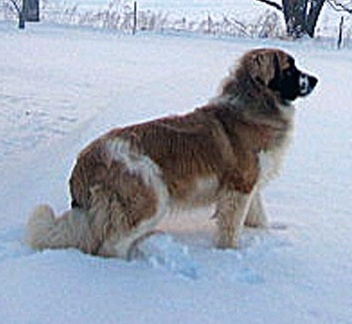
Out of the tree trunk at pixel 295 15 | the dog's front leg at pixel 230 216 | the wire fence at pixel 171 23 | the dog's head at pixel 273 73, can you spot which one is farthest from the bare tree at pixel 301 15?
the dog's front leg at pixel 230 216

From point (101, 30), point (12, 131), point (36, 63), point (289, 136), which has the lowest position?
point (101, 30)

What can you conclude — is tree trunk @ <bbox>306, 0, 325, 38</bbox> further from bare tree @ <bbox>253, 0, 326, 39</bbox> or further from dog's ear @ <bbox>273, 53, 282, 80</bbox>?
dog's ear @ <bbox>273, 53, 282, 80</bbox>

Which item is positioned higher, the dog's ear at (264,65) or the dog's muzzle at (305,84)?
the dog's ear at (264,65)

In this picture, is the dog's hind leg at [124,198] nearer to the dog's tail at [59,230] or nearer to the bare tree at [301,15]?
the dog's tail at [59,230]

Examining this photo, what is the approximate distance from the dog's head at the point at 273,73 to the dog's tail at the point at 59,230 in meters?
1.32

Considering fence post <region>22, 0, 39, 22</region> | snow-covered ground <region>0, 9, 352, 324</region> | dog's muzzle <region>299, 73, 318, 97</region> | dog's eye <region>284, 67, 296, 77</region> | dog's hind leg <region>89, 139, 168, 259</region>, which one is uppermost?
dog's eye <region>284, 67, 296, 77</region>

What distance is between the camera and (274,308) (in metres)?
3.71

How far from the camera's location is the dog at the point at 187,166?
165 inches

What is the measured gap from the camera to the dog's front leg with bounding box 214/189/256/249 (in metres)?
4.59

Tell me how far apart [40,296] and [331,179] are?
11.4 feet

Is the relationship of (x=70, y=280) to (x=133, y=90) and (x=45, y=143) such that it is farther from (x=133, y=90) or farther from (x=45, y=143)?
(x=133, y=90)

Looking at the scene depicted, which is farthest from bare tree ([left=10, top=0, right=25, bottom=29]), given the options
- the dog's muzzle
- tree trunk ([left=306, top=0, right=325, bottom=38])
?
the dog's muzzle

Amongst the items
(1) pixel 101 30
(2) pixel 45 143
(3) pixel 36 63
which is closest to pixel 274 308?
(2) pixel 45 143

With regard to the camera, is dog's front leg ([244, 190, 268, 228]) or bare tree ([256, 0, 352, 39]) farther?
bare tree ([256, 0, 352, 39])
